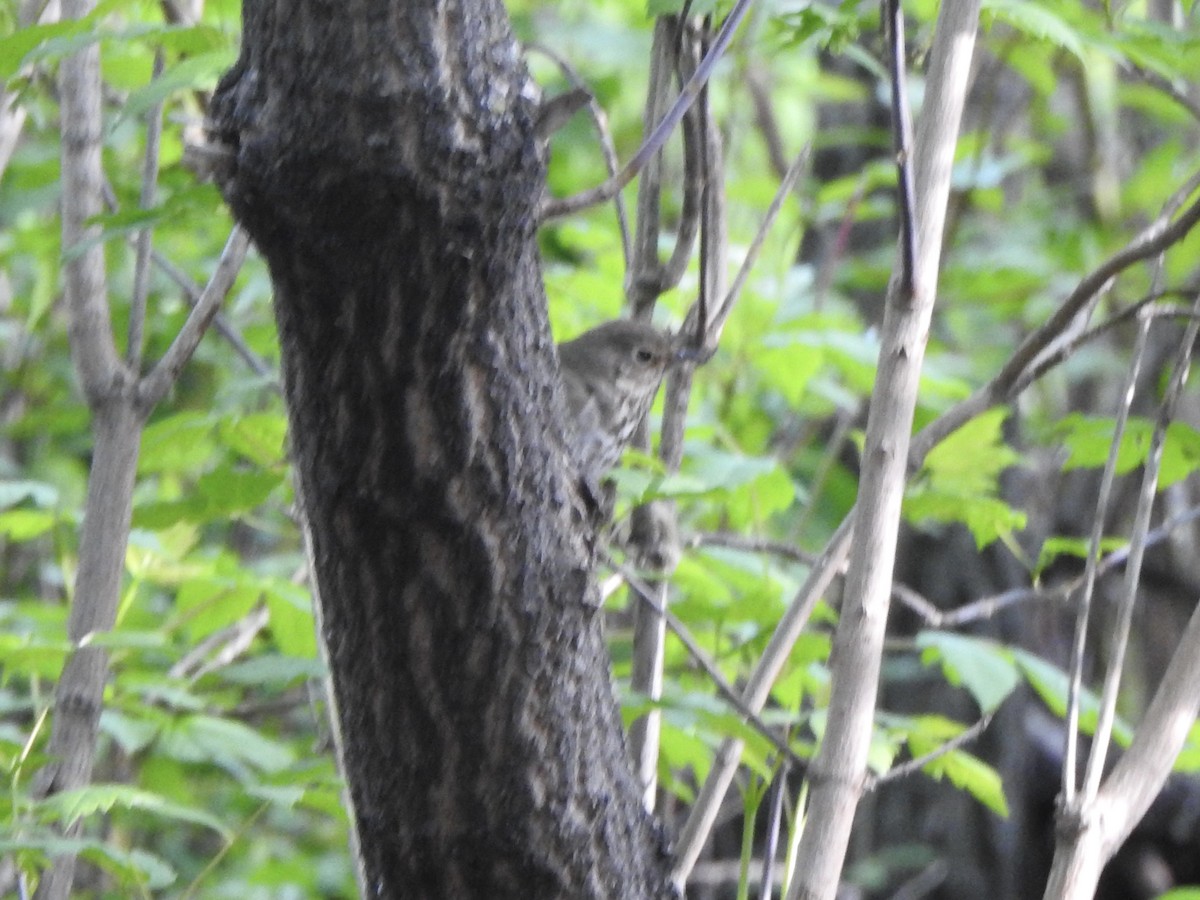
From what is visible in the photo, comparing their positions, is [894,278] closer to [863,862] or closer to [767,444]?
[767,444]

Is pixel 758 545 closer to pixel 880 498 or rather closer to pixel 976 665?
pixel 976 665

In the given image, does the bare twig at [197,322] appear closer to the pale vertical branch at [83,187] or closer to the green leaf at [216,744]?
the pale vertical branch at [83,187]

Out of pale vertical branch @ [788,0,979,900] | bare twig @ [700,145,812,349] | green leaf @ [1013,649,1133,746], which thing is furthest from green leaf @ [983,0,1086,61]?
green leaf @ [1013,649,1133,746]

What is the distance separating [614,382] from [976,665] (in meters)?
0.56

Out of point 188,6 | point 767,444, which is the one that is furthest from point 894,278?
point 767,444

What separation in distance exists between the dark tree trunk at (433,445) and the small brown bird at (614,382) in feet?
2.32

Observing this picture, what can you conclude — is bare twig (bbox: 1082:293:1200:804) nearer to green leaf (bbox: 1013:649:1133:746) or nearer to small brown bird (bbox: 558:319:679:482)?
green leaf (bbox: 1013:649:1133:746)

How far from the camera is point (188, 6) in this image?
205 cm

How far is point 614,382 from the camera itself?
6.08 feet

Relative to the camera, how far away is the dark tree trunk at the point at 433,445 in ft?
3.02

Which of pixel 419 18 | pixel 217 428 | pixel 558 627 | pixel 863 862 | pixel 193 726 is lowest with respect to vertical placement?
pixel 863 862

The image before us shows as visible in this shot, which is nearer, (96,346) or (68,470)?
(96,346)

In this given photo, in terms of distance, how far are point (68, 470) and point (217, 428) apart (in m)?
2.38

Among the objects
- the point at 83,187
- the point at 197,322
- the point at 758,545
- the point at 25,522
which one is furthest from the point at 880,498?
the point at 25,522
